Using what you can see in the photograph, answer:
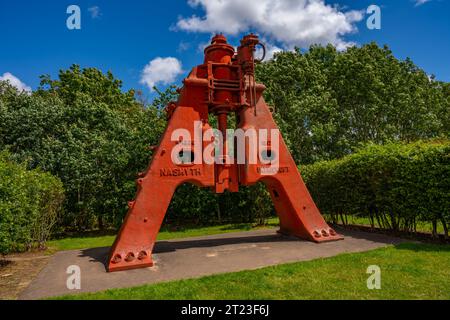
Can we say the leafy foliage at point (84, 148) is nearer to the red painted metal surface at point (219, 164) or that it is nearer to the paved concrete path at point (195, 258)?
the paved concrete path at point (195, 258)

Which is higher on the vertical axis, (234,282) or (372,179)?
(372,179)

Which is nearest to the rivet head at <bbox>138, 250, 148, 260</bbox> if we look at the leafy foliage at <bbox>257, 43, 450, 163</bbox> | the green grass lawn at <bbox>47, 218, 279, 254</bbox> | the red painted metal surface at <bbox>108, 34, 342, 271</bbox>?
the red painted metal surface at <bbox>108, 34, 342, 271</bbox>

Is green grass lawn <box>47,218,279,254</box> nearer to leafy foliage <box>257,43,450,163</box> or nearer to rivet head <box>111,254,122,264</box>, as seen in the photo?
rivet head <box>111,254,122,264</box>

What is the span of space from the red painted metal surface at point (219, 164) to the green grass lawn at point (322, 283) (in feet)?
7.19

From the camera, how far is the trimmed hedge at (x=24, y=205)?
323 inches

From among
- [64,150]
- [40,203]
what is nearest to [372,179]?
[40,203]

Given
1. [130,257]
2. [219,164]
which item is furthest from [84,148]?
[130,257]

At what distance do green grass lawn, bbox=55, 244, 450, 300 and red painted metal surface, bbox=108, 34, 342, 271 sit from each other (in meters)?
2.19

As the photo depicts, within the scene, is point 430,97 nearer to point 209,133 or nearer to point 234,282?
point 209,133

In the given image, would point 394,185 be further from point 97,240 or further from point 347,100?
point 347,100

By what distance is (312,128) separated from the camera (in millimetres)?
23047

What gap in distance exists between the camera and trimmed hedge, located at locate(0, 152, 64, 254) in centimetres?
820

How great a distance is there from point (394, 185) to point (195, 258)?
256 inches
